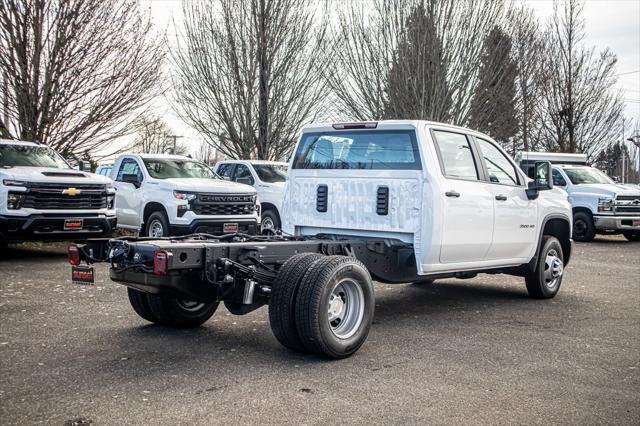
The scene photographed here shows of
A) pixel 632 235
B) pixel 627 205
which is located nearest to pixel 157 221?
pixel 627 205

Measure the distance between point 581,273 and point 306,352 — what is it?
25.1ft

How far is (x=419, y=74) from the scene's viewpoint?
2238 centimetres

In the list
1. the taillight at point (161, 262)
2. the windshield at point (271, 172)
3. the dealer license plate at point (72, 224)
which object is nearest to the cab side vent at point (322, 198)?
the taillight at point (161, 262)

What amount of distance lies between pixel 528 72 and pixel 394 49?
282 inches

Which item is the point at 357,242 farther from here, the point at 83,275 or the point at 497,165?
the point at 83,275

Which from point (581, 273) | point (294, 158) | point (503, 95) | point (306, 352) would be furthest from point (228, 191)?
point (503, 95)

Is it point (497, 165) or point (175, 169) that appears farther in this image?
point (175, 169)

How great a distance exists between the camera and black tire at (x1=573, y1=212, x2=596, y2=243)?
18.6m

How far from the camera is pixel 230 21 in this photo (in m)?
22.9

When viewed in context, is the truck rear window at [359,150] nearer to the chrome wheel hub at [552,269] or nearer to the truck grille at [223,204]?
the chrome wheel hub at [552,269]

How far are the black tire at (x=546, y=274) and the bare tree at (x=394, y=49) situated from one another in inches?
542

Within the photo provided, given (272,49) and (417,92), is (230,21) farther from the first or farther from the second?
(417,92)

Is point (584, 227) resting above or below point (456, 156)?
below

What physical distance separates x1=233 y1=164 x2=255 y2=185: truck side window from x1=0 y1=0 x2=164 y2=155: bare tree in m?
3.46
